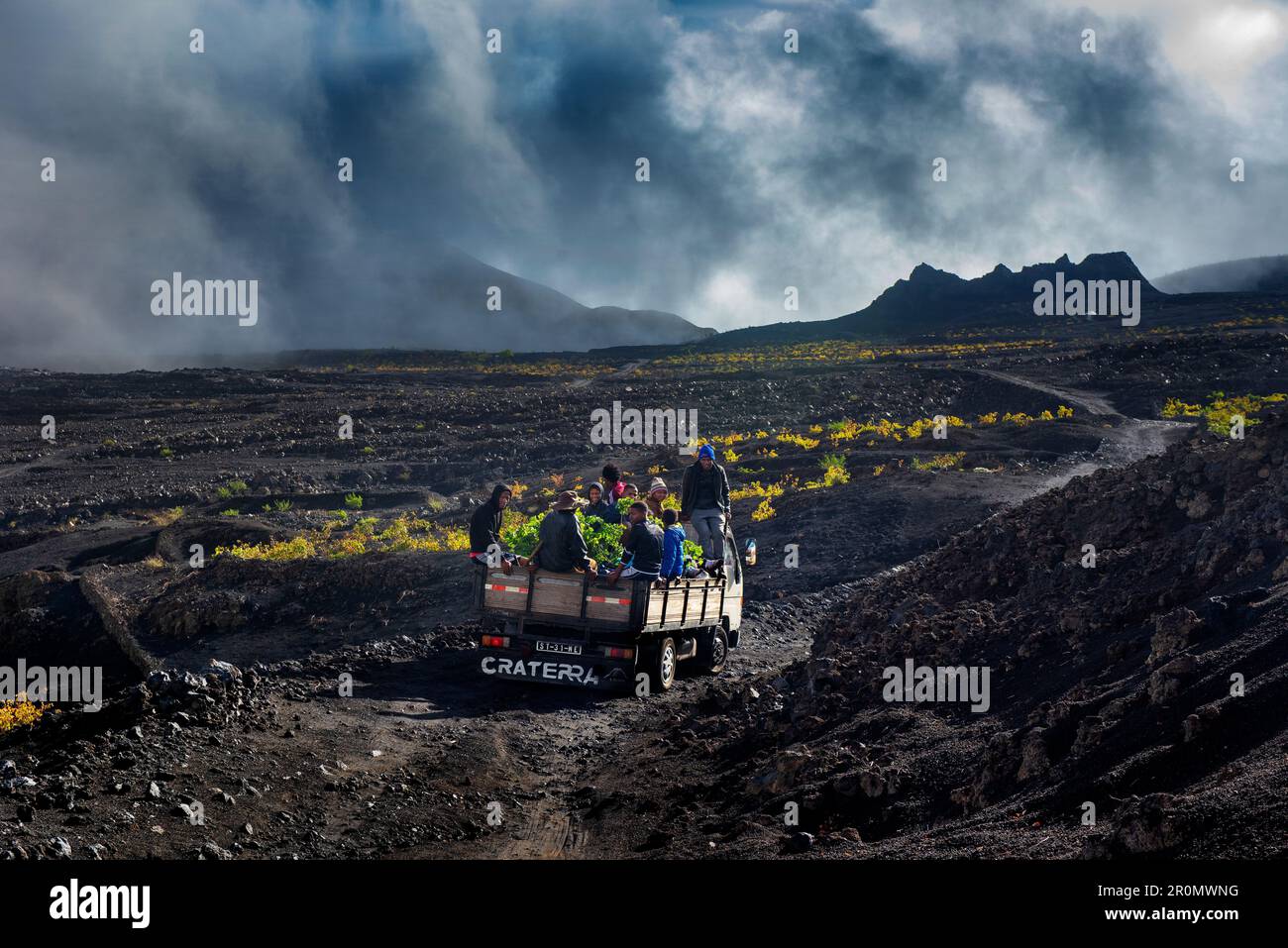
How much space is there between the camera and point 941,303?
130 m

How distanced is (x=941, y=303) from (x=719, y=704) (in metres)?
123

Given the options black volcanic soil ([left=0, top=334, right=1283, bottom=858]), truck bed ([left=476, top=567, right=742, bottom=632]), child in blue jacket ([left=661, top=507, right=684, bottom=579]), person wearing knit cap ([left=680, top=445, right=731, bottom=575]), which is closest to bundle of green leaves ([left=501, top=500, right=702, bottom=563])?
child in blue jacket ([left=661, top=507, right=684, bottom=579])

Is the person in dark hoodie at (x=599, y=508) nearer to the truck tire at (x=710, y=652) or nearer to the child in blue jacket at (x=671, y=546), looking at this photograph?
the child in blue jacket at (x=671, y=546)

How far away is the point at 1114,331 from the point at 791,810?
9357cm

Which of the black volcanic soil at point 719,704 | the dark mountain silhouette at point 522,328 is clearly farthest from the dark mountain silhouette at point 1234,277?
the black volcanic soil at point 719,704

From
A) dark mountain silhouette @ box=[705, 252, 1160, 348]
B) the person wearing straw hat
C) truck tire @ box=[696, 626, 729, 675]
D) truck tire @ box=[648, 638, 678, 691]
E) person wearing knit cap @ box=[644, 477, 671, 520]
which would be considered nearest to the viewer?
the person wearing straw hat

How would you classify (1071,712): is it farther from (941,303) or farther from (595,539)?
(941,303)

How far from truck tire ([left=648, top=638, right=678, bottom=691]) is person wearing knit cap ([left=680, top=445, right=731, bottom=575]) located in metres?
1.32

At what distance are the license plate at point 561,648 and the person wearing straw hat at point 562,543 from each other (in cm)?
86

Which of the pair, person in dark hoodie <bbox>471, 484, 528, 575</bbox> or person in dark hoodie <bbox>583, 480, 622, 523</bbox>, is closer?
person in dark hoodie <bbox>471, 484, 528, 575</bbox>

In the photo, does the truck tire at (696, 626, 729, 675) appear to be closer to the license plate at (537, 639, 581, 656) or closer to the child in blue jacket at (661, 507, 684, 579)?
the child in blue jacket at (661, 507, 684, 579)

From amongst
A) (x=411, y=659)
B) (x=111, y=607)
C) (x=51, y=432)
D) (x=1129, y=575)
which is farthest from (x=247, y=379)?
(x=1129, y=575)

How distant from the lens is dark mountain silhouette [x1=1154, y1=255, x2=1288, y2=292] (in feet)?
457
